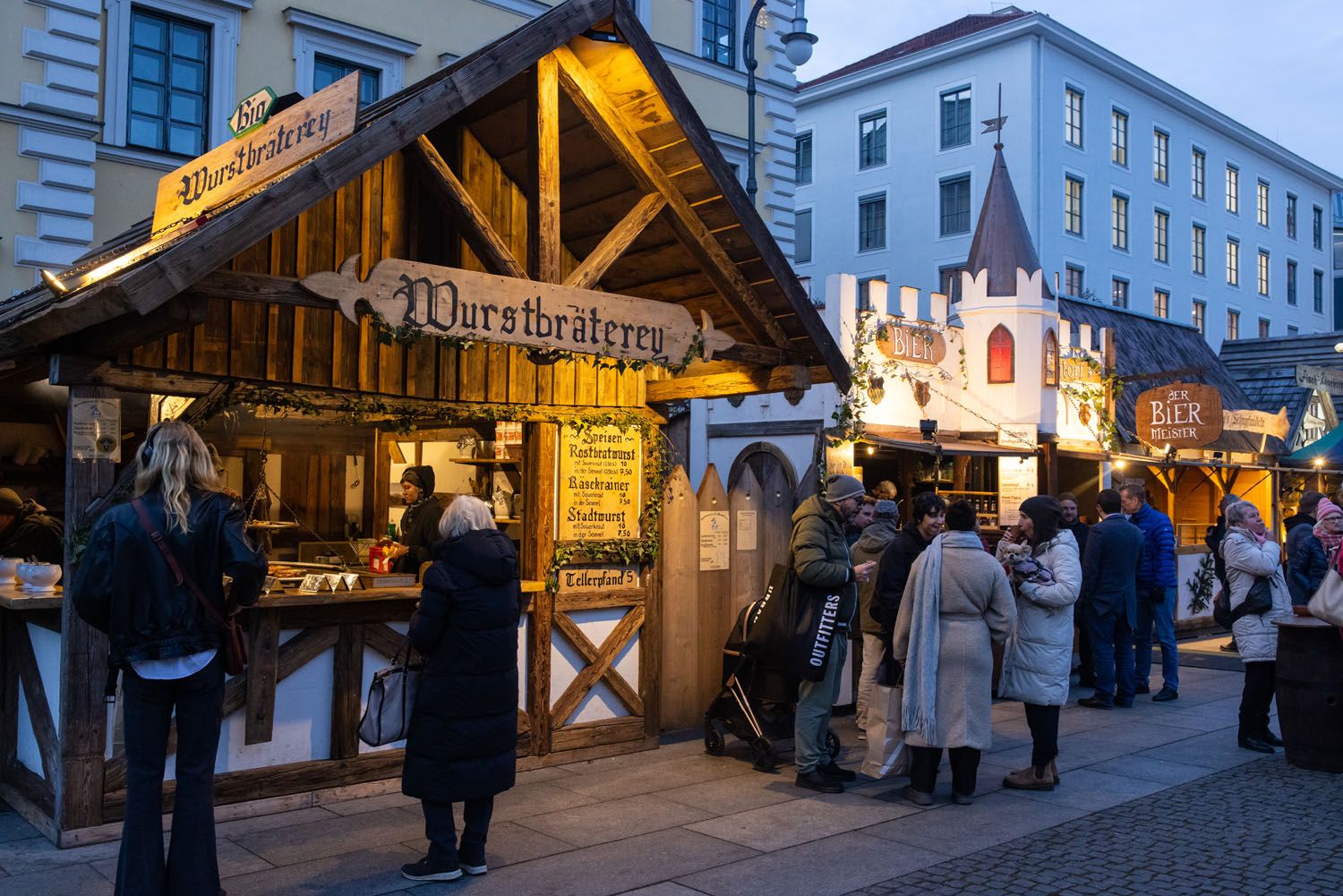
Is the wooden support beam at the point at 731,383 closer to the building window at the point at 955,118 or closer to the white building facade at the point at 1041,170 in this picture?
the white building facade at the point at 1041,170

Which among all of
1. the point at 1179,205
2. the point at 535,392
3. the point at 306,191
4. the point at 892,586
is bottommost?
the point at 892,586

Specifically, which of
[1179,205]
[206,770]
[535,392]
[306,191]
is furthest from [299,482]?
[1179,205]

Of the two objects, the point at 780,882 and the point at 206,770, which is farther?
the point at 780,882

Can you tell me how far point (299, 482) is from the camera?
487 inches

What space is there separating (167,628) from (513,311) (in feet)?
9.09

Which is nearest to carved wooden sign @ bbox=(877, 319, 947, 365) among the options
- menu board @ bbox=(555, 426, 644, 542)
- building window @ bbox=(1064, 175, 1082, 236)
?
menu board @ bbox=(555, 426, 644, 542)

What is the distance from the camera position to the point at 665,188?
7645 mm

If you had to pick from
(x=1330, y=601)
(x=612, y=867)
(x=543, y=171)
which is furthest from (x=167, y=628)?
(x=1330, y=601)

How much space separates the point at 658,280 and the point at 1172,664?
6.03 metres

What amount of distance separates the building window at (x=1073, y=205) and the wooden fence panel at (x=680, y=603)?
86.2 feet

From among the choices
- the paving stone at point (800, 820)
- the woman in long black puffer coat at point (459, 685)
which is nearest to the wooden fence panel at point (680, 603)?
the paving stone at point (800, 820)

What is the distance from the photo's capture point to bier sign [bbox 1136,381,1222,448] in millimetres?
16016

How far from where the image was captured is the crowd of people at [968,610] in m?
6.86

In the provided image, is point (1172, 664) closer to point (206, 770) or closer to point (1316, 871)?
point (1316, 871)
